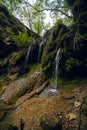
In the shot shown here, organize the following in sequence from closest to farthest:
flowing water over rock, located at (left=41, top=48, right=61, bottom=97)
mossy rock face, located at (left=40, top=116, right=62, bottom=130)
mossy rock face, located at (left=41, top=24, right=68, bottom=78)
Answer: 1. mossy rock face, located at (left=40, top=116, right=62, bottom=130)
2. flowing water over rock, located at (left=41, top=48, right=61, bottom=97)
3. mossy rock face, located at (left=41, top=24, right=68, bottom=78)

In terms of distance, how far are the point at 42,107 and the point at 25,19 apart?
21.6m

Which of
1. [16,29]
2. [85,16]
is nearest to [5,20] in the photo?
[16,29]

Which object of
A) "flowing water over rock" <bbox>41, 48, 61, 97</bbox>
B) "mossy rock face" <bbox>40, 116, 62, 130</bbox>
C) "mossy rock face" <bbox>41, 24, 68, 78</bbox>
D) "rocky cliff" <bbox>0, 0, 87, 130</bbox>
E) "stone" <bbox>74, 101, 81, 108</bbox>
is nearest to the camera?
"mossy rock face" <bbox>40, 116, 62, 130</bbox>

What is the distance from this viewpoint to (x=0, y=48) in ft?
55.8

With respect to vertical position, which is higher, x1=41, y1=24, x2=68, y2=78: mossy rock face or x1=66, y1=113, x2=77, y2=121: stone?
x1=41, y1=24, x2=68, y2=78: mossy rock face

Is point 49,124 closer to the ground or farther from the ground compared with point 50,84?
closer to the ground

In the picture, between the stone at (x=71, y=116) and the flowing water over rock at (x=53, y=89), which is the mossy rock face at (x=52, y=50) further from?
the stone at (x=71, y=116)

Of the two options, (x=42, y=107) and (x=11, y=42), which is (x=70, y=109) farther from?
(x=11, y=42)

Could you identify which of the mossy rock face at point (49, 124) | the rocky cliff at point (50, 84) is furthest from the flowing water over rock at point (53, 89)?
the mossy rock face at point (49, 124)

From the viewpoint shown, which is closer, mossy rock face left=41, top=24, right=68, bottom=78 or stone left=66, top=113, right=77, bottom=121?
stone left=66, top=113, right=77, bottom=121

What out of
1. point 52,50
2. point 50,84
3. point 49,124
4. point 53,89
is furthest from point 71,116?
point 52,50

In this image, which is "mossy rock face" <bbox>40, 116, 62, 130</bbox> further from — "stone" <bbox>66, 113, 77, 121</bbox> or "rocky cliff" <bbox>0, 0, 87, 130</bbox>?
"stone" <bbox>66, 113, 77, 121</bbox>

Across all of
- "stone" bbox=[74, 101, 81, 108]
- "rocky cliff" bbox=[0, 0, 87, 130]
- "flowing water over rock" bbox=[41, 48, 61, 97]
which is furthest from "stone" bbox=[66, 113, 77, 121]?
"flowing water over rock" bbox=[41, 48, 61, 97]

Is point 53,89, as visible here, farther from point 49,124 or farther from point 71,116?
point 49,124
